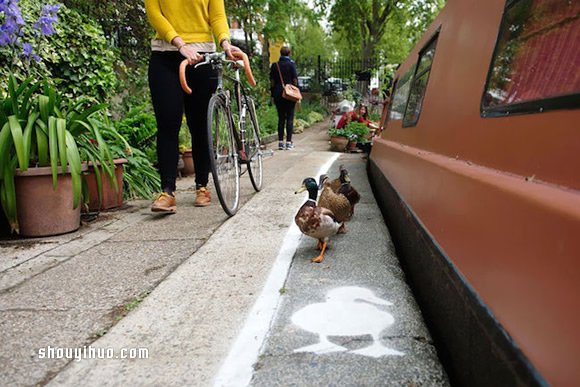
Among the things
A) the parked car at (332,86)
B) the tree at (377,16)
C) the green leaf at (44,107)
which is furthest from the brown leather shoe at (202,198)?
the tree at (377,16)

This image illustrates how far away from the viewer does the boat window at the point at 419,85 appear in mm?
2737

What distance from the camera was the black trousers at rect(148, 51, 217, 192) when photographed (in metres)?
Result: 3.38

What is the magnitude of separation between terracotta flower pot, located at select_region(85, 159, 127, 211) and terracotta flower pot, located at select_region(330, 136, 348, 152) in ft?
18.5

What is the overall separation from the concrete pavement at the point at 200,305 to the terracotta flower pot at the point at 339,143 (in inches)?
229

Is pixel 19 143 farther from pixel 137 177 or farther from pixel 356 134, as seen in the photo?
pixel 356 134

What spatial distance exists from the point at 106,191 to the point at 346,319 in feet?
9.42

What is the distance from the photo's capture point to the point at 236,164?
12.5ft

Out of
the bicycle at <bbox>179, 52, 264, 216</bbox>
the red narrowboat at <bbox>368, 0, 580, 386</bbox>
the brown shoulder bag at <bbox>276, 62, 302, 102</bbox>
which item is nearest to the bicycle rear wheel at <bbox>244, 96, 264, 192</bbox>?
the bicycle at <bbox>179, 52, 264, 216</bbox>

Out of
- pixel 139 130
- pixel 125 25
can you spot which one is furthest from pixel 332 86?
pixel 139 130

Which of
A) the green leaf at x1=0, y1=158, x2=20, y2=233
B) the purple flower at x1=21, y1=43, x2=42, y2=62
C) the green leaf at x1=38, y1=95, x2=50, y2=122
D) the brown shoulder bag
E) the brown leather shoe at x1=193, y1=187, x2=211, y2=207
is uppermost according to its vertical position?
the purple flower at x1=21, y1=43, x2=42, y2=62

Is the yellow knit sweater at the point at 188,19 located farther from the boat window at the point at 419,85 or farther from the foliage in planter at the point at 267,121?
the foliage in planter at the point at 267,121

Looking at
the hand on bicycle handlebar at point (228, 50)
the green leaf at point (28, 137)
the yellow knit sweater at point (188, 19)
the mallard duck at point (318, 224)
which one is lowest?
the mallard duck at point (318, 224)

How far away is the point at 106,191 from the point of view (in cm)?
385

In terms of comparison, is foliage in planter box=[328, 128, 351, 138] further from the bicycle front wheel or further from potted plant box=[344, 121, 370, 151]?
the bicycle front wheel
